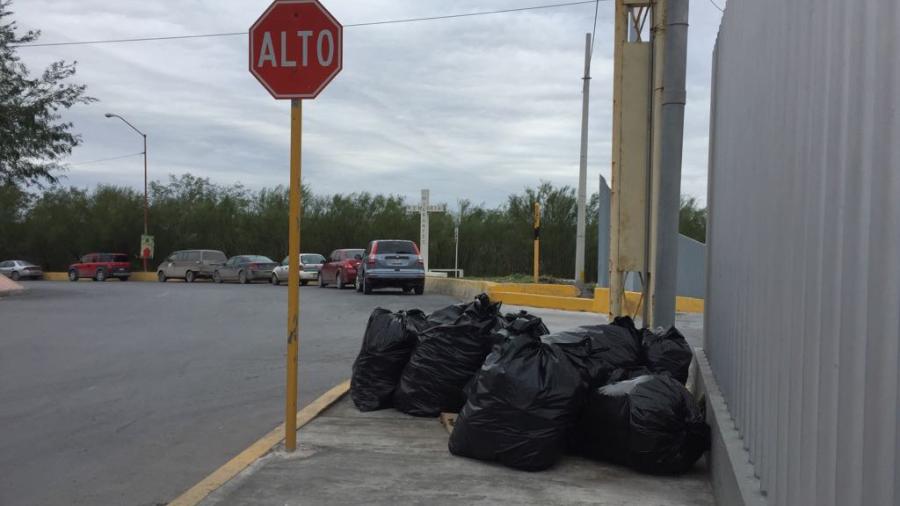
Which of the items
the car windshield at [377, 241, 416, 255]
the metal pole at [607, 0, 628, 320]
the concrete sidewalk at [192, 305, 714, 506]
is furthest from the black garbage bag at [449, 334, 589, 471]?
the car windshield at [377, 241, 416, 255]

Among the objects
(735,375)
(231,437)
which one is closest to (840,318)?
(735,375)

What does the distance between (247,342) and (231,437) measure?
20.1 feet

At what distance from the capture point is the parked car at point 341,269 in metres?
28.1

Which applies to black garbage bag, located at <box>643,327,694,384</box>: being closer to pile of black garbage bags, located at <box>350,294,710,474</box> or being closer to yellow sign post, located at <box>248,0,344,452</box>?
pile of black garbage bags, located at <box>350,294,710,474</box>

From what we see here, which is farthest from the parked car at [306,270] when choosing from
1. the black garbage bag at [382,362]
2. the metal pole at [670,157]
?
the black garbage bag at [382,362]

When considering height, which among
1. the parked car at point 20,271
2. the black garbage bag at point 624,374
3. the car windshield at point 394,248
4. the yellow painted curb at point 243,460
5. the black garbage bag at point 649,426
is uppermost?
the car windshield at point 394,248

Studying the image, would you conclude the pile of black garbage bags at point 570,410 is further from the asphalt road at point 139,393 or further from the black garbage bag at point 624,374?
the asphalt road at point 139,393

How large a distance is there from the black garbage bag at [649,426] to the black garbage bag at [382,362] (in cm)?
204

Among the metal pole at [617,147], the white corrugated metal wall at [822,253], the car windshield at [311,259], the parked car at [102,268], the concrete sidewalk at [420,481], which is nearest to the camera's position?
the white corrugated metal wall at [822,253]

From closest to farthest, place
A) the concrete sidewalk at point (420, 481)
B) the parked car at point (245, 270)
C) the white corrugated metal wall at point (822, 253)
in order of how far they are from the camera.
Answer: the white corrugated metal wall at point (822, 253)
the concrete sidewalk at point (420, 481)
the parked car at point (245, 270)

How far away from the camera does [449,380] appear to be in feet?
20.8

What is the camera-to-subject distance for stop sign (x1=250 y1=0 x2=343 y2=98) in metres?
5.42

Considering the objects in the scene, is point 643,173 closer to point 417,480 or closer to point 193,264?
point 417,480

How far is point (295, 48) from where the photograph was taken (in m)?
5.45
